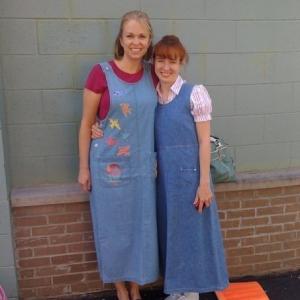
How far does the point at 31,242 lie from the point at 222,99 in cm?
166

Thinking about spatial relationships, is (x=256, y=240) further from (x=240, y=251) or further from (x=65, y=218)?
(x=65, y=218)

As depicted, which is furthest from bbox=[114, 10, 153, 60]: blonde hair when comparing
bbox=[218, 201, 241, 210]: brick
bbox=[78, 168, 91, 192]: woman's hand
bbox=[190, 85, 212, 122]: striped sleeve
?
bbox=[218, 201, 241, 210]: brick

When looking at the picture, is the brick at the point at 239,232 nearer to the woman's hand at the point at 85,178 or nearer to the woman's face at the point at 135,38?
the woman's hand at the point at 85,178

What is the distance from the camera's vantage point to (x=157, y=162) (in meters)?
2.87

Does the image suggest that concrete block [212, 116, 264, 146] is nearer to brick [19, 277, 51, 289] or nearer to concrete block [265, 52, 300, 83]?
concrete block [265, 52, 300, 83]

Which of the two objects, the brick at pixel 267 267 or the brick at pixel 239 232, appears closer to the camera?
the brick at pixel 239 232

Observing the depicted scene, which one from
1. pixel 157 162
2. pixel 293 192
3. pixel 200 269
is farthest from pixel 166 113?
pixel 293 192

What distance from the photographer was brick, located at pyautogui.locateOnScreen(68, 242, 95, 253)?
3.18 meters

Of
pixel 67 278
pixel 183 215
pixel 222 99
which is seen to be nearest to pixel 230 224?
pixel 183 215

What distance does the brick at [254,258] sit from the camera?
3531mm

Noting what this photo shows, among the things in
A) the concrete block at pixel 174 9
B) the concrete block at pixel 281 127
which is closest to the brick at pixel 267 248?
the concrete block at pixel 281 127

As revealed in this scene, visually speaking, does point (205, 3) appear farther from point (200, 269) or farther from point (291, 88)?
point (200, 269)

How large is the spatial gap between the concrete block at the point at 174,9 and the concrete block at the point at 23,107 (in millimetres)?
914

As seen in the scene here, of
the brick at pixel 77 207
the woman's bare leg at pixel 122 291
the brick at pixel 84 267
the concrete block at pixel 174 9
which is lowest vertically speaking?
the woman's bare leg at pixel 122 291
